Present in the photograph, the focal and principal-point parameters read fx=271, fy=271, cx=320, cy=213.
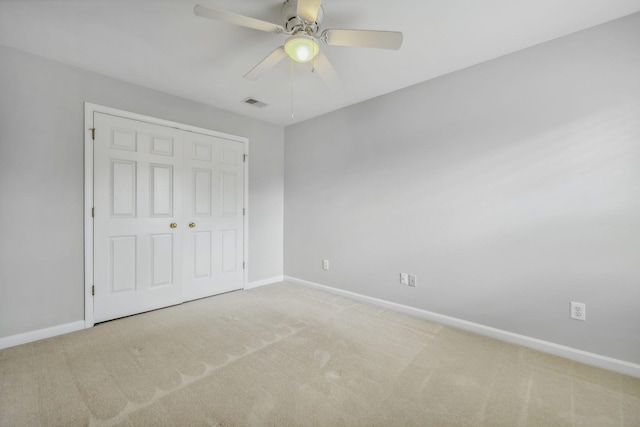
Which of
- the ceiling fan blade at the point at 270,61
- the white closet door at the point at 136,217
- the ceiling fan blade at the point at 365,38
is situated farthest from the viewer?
the white closet door at the point at 136,217

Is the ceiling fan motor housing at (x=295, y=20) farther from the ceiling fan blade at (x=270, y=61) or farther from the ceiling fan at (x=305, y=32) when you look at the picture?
the ceiling fan blade at (x=270, y=61)

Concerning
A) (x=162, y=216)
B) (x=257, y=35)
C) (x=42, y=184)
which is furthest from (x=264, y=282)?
(x=257, y=35)

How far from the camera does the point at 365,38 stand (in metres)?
1.67

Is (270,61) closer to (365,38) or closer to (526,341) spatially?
(365,38)

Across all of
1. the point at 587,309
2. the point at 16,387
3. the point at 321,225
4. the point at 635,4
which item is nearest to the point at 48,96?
A: the point at 16,387

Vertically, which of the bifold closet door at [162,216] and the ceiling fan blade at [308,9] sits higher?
the ceiling fan blade at [308,9]

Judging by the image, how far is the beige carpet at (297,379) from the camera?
1.50 m

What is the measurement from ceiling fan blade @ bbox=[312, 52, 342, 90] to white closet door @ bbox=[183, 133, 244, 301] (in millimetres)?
1945

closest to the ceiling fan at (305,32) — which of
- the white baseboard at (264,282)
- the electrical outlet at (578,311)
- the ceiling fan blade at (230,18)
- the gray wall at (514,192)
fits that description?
the ceiling fan blade at (230,18)

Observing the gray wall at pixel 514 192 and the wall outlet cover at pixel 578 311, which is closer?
the gray wall at pixel 514 192

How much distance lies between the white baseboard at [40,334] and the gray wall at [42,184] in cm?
4

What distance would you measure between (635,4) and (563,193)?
127cm

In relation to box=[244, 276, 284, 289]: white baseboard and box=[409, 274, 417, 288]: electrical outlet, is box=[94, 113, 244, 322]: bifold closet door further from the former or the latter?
box=[409, 274, 417, 288]: electrical outlet

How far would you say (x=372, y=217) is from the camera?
3.25 metres
